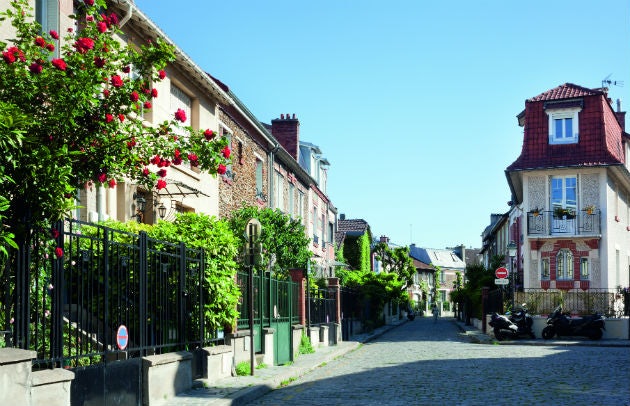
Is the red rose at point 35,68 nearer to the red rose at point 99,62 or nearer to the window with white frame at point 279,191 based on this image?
the red rose at point 99,62

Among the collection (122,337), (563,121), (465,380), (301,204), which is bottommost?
(465,380)

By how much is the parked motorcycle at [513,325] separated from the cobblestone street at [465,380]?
6.78m

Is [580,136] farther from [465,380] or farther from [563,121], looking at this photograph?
[465,380]

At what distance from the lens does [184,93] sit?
2070cm

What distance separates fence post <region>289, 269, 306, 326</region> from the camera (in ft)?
64.8

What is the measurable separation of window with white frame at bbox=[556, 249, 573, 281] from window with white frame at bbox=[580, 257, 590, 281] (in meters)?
0.43

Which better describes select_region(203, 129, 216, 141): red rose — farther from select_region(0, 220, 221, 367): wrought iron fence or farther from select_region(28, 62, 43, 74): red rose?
select_region(28, 62, 43, 74): red rose

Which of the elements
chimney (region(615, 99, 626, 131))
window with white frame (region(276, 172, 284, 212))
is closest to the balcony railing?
chimney (region(615, 99, 626, 131))

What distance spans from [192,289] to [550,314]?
1949 cm

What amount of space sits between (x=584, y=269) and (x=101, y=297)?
1030 inches

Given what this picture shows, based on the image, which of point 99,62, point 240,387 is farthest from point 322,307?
point 99,62

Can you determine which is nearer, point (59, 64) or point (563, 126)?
point (59, 64)

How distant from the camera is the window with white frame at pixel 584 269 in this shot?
32625mm

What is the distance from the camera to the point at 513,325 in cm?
2714
